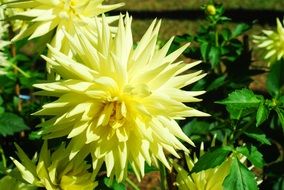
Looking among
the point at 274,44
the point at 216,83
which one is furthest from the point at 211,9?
the point at 274,44

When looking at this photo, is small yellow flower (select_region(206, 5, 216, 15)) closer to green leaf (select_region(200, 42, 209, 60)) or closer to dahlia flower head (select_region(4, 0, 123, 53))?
green leaf (select_region(200, 42, 209, 60))

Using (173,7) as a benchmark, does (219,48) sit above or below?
above

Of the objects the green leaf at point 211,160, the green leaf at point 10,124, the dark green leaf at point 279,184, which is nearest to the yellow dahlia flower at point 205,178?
the green leaf at point 211,160

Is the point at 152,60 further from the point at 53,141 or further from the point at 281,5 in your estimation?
the point at 281,5

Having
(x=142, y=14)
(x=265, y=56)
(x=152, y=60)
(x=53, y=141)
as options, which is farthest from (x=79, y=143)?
(x=142, y=14)

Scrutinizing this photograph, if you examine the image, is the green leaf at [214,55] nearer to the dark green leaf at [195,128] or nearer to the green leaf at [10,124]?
the dark green leaf at [195,128]

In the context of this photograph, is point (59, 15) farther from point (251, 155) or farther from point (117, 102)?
point (251, 155)
